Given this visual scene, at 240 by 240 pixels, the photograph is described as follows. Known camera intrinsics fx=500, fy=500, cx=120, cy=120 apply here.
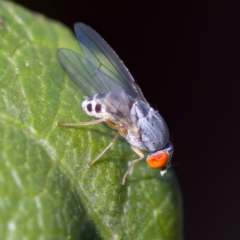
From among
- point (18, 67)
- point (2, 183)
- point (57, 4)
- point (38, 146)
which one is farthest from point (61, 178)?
point (57, 4)

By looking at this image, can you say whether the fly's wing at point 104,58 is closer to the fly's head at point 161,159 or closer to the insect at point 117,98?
the insect at point 117,98

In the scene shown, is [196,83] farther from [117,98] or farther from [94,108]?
[94,108]

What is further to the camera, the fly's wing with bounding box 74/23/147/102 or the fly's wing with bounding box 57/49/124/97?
the fly's wing with bounding box 74/23/147/102

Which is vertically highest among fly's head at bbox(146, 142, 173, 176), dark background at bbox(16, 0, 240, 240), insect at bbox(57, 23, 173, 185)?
insect at bbox(57, 23, 173, 185)

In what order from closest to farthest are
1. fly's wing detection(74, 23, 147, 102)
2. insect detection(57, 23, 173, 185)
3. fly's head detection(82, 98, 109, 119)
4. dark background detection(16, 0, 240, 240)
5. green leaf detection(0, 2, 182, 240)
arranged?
1. green leaf detection(0, 2, 182, 240)
2. fly's head detection(82, 98, 109, 119)
3. insect detection(57, 23, 173, 185)
4. fly's wing detection(74, 23, 147, 102)
5. dark background detection(16, 0, 240, 240)

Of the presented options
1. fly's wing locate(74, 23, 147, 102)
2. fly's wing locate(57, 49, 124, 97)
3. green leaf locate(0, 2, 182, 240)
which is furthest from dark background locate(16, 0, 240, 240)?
green leaf locate(0, 2, 182, 240)

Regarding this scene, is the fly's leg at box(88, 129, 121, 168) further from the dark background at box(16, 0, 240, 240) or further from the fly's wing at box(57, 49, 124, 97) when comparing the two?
the dark background at box(16, 0, 240, 240)
